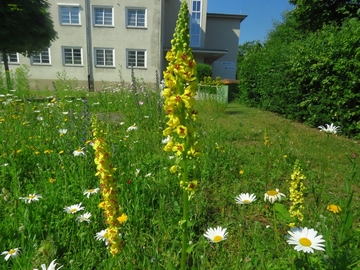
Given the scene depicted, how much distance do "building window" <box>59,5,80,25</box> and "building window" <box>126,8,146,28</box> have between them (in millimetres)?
4038

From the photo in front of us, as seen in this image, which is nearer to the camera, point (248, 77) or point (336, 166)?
point (336, 166)

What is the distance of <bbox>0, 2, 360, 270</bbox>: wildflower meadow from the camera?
3.83 ft

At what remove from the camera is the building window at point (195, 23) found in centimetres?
2327

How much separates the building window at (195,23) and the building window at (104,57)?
7.56m

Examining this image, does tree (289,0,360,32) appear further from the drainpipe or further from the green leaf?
the drainpipe

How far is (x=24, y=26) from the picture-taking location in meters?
13.2

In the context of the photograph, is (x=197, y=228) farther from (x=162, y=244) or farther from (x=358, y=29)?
(x=358, y=29)

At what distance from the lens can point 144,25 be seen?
20.8m

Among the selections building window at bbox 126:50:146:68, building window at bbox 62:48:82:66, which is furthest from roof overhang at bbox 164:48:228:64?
building window at bbox 62:48:82:66

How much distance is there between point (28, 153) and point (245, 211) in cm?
275

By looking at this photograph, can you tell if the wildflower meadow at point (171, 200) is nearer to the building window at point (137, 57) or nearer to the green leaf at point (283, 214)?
the green leaf at point (283, 214)

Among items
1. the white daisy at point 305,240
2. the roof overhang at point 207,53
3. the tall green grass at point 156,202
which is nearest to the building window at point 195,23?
the roof overhang at point 207,53

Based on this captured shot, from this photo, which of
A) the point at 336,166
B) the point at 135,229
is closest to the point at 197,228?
the point at 135,229

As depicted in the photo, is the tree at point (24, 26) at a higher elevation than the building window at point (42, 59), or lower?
higher
